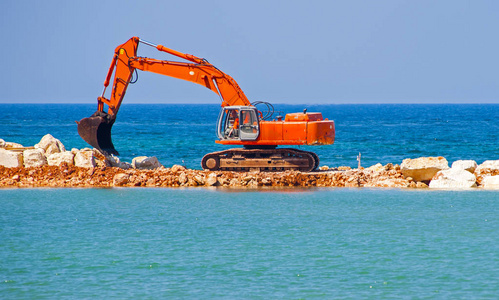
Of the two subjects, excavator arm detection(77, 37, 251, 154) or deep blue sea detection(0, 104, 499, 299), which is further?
excavator arm detection(77, 37, 251, 154)

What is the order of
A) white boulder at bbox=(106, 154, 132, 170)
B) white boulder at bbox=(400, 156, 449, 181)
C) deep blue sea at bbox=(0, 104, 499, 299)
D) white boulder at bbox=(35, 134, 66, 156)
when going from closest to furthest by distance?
deep blue sea at bbox=(0, 104, 499, 299)
white boulder at bbox=(400, 156, 449, 181)
white boulder at bbox=(106, 154, 132, 170)
white boulder at bbox=(35, 134, 66, 156)

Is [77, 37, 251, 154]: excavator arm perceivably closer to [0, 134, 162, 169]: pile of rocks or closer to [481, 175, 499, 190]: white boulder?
[0, 134, 162, 169]: pile of rocks

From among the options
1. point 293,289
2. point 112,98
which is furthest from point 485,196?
point 112,98

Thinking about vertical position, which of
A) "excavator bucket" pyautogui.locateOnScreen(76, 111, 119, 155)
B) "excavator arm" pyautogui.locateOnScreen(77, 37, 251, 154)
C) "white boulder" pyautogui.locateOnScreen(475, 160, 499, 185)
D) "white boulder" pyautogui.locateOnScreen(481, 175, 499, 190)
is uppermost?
"excavator arm" pyautogui.locateOnScreen(77, 37, 251, 154)

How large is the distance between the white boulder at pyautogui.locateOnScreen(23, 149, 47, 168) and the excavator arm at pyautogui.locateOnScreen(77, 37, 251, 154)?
166 centimetres

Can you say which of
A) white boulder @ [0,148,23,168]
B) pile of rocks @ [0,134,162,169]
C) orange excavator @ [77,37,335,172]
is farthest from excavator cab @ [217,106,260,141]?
white boulder @ [0,148,23,168]

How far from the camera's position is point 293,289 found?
12.5m

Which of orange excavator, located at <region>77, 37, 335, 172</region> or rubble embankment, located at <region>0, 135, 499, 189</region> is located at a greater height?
orange excavator, located at <region>77, 37, 335, 172</region>

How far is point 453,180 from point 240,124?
7487mm

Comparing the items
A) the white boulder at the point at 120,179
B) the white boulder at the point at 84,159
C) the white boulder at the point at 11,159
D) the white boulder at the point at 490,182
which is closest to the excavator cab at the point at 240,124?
the white boulder at the point at 120,179

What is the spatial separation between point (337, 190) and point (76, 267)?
1153cm

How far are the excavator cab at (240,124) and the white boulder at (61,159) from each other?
5347mm

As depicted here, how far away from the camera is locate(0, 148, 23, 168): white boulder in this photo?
2545 centimetres

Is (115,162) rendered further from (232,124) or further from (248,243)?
(248,243)
